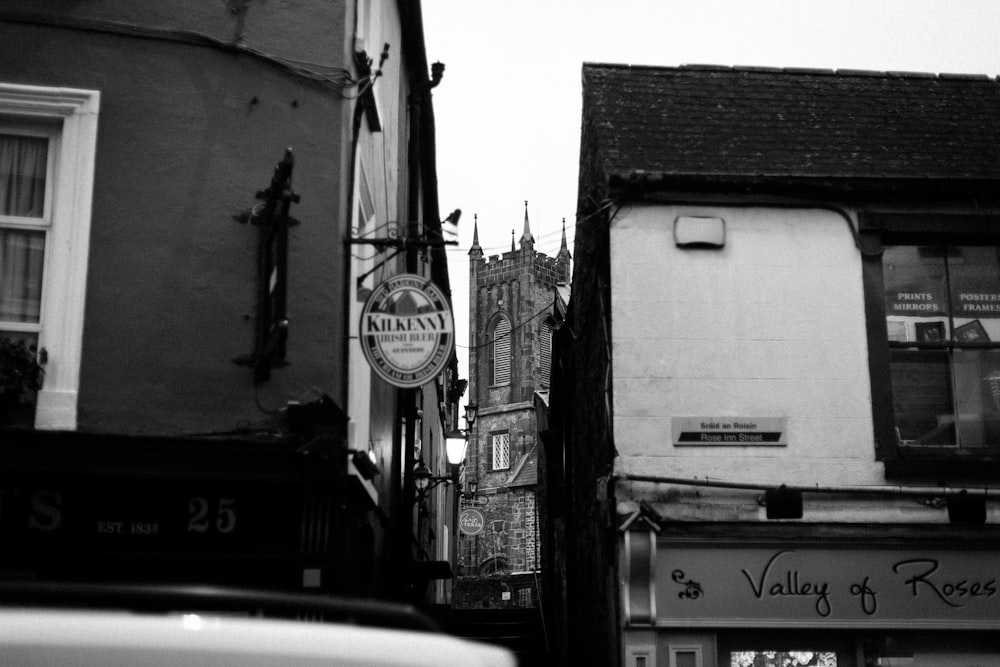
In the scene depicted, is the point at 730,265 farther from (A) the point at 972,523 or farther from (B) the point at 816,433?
(A) the point at 972,523

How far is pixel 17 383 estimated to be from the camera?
7898 millimetres

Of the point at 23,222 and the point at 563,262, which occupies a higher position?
the point at 563,262

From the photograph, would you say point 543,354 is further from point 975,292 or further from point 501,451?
point 975,292

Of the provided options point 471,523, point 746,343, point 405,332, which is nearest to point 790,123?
point 746,343

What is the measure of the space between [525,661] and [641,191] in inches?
421

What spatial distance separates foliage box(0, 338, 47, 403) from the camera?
7879mm

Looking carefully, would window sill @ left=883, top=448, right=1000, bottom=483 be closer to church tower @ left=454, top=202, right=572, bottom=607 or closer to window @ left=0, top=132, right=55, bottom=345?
window @ left=0, top=132, right=55, bottom=345

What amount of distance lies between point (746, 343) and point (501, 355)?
8846 centimetres

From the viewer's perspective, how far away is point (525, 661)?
1981 centimetres

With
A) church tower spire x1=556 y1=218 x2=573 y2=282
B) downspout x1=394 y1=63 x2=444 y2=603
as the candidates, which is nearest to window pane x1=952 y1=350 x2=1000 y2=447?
downspout x1=394 y1=63 x2=444 y2=603

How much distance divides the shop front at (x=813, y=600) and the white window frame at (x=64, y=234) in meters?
4.84

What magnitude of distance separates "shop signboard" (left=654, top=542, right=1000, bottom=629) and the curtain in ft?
18.1

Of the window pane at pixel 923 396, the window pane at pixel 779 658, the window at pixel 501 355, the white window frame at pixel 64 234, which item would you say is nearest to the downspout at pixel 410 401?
the window pane at pixel 779 658

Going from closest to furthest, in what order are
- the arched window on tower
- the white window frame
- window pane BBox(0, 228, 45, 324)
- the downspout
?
1. the white window frame
2. window pane BBox(0, 228, 45, 324)
3. the downspout
4. the arched window on tower
